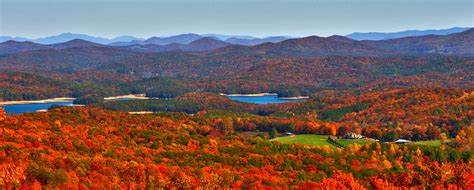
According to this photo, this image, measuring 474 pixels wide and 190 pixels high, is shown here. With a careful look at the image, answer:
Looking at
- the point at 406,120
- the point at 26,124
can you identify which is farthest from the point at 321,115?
the point at 26,124

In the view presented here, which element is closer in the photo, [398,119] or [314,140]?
[314,140]

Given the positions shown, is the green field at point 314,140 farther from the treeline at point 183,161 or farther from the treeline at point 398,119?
the treeline at point 183,161

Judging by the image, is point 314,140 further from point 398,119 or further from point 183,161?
point 183,161

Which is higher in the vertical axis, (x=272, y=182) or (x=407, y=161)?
(x=272, y=182)

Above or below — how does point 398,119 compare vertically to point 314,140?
below

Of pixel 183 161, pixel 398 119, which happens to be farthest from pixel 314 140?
pixel 183 161

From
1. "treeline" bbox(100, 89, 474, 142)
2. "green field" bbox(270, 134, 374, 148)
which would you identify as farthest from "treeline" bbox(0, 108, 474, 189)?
"treeline" bbox(100, 89, 474, 142)

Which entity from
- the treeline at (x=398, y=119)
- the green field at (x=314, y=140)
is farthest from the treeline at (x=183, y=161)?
the treeline at (x=398, y=119)

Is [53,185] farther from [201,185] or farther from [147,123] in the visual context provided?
[147,123]

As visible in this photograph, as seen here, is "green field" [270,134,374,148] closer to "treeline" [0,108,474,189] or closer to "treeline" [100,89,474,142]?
"treeline" [100,89,474,142]

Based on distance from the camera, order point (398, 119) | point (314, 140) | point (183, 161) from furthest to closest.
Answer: point (398, 119) < point (314, 140) < point (183, 161)

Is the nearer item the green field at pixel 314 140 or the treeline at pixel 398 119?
the green field at pixel 314 140
